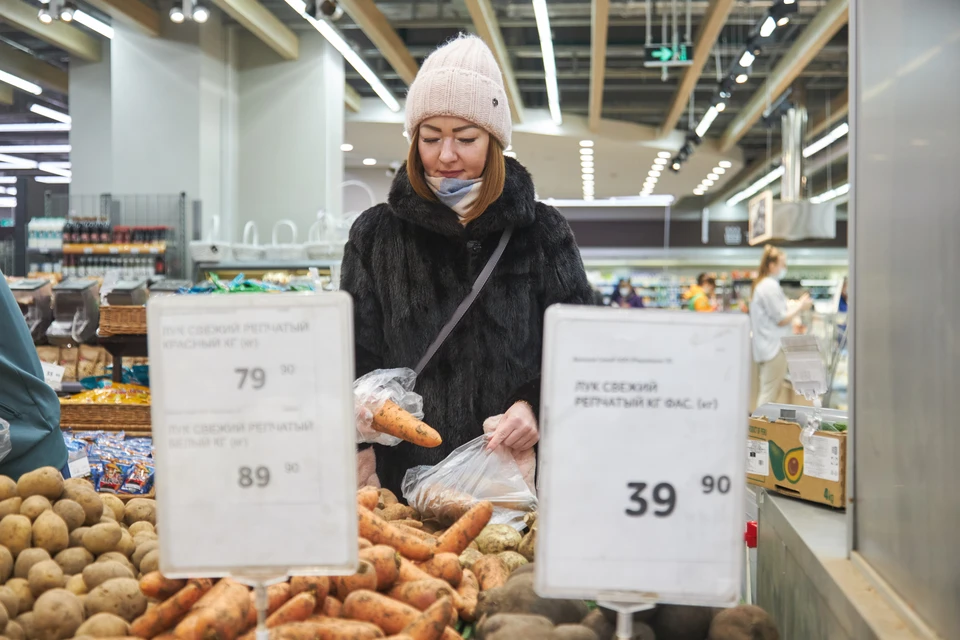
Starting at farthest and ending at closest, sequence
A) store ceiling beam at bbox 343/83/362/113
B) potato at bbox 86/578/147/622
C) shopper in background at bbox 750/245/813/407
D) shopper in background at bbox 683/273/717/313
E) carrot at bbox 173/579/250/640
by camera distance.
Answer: store ceiling beam at bbox 343/83/362/113 → shopper in background at bbox 683/273/717/313 → shopper in background at bbox 750/245/813/407 → potato at bbox 86/578/147/622 → carrot at bbox 173/579/250/640

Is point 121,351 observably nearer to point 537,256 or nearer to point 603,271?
→ point 537,256

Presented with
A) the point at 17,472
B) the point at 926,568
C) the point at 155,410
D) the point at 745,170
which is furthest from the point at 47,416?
the point at 745,170

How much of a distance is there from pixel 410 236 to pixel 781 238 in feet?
31.3

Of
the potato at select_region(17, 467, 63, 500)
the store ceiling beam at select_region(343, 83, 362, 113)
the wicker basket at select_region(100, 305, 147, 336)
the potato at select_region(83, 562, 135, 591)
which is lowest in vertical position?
the potato at select_region(83, 562, 135, 591)

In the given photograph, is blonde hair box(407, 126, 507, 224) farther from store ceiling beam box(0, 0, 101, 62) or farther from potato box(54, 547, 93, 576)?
store ceiling beam box(0, 0, 101, 62)

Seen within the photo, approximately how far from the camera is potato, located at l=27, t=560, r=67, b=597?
1.23 m

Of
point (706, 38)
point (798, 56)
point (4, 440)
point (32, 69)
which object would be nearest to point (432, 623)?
point (4, 440)

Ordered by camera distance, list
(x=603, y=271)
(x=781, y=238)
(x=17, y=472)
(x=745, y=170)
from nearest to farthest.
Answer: (x=17, y=472) < (x=781, y=238) < (x=745, y=170) < (x=603, y=271)

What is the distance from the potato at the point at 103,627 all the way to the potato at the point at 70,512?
12.5 inches

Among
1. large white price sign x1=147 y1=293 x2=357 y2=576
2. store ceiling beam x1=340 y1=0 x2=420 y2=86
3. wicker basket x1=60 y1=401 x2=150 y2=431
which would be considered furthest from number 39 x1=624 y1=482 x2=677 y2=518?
store ceiling beam x1=340 y1=0 x2=420 y2=86

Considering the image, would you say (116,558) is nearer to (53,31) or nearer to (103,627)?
(103,627)

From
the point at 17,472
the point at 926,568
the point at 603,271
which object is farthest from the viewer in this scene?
the point at 603,271

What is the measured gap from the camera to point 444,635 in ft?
3.76

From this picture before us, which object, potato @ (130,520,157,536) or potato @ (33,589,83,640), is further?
potato @ (130,520,157,536)
